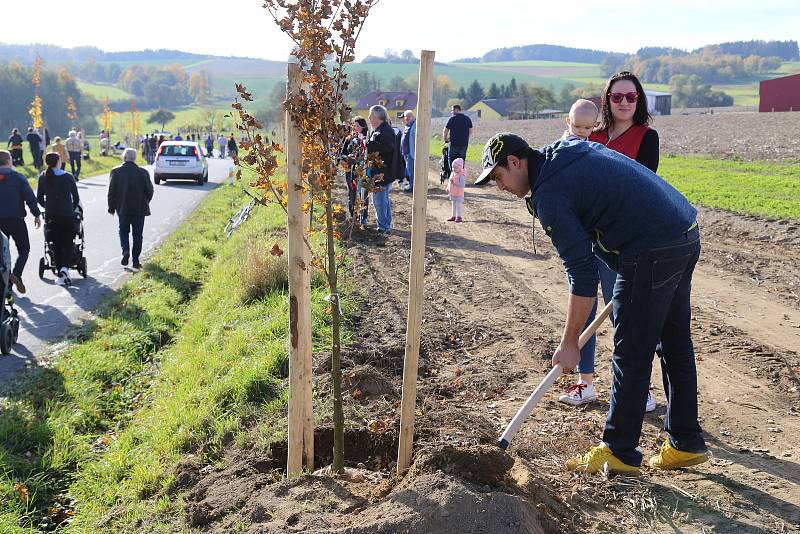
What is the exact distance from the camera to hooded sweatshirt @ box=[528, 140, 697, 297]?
355 cm

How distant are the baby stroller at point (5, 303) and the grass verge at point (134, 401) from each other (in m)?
0.57

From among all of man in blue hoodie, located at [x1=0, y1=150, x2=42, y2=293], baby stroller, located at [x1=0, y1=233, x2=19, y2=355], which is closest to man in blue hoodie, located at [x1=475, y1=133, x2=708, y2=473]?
baby stroller, located at [x1=0, y1=233, x2=19, y2=355]

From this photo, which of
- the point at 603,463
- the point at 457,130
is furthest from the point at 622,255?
the point at 457,130

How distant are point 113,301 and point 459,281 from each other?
4555 millimetres

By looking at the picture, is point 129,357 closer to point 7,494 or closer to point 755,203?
point 7,494

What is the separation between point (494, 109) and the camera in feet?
363

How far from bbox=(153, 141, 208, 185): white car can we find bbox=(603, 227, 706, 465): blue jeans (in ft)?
83.1

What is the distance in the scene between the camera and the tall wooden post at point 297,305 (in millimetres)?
3854

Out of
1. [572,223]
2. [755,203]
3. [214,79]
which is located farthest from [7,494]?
[214,79]

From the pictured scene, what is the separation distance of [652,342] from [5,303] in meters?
6.76

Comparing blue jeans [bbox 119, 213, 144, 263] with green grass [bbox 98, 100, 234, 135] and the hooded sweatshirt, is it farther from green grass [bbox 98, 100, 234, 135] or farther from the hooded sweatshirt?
green grass [bbox 98, 100, 234, 135]

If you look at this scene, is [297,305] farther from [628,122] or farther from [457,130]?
[457,130]

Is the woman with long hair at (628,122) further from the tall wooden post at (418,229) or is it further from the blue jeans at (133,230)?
the blue jeans at (133,230)

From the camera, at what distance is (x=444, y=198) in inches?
710
